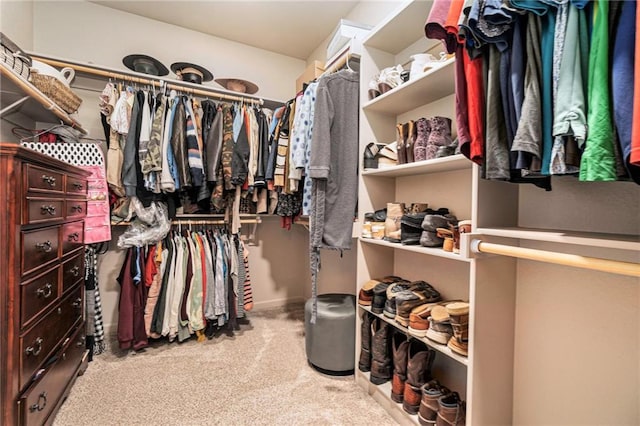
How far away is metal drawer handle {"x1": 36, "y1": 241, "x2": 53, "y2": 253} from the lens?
117cm

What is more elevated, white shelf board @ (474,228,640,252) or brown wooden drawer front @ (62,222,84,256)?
white shelf board @ (474,228,640,252)

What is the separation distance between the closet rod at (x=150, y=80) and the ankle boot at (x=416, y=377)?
87.3 inches

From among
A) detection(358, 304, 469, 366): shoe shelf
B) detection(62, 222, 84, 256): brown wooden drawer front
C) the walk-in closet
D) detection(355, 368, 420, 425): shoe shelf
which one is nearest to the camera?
the walk-in closet

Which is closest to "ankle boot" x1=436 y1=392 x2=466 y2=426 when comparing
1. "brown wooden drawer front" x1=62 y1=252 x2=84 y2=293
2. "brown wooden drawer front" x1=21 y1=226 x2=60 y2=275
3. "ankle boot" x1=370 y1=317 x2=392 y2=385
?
"ankle boot" x1=370 y1=317 x2=392 y2=385

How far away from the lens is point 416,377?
1.31 meters

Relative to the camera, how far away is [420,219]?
1.34 m

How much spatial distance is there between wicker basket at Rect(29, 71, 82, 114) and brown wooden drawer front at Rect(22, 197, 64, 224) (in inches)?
28.3

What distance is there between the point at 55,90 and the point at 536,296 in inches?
102

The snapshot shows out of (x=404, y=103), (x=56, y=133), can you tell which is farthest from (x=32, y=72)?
(x=404, y=103)

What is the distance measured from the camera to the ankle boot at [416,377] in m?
1.30

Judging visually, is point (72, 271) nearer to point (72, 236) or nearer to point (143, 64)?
point (72, 236)

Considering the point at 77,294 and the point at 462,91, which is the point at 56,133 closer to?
the point at 77,294

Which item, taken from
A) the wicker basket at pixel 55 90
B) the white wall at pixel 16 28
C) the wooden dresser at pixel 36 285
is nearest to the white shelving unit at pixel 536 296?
the wooden dresser at pixel 36 285

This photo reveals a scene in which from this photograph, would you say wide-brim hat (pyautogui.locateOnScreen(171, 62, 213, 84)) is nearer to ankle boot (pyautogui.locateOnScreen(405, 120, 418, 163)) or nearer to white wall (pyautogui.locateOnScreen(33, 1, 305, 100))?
white wall (pyautogui.locateOnScreen(33, 1, 305, 100))
